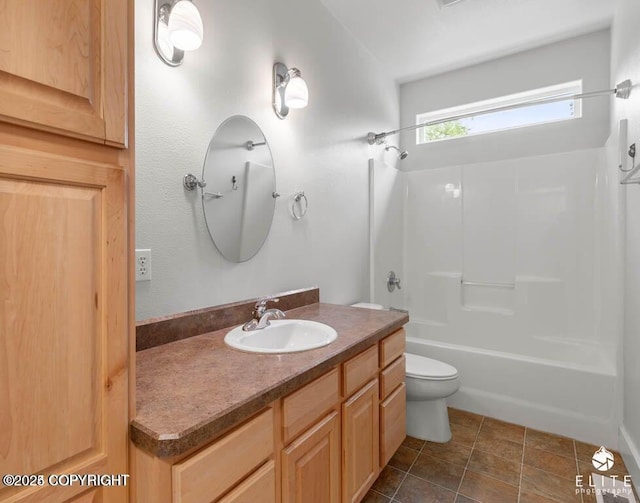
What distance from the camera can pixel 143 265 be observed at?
122 cm

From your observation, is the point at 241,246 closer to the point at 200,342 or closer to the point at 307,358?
the point at 200,342

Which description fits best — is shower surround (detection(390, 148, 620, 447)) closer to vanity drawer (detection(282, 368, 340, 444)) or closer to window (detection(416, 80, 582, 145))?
window (detection(416, 80, 582, 145))

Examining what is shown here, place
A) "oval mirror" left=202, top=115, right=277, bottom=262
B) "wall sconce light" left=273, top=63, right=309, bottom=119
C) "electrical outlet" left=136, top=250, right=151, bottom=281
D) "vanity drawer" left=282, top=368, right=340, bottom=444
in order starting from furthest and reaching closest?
"wall sconce light" left=273, top=63, right=309, bottom=119
"oval mirror" left=202, top=115, right=277, bottom=262
"electrical outlet" left=136, top=250, right=151, bottom=281
"vanity drawer" left=282, top=368, right=340, bottom=444

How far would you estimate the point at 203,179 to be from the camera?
56.6 inches

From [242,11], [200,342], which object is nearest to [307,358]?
[200,342]

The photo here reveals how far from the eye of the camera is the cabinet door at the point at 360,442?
4.29ft

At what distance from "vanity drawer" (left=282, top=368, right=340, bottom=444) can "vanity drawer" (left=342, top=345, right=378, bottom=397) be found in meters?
0.05

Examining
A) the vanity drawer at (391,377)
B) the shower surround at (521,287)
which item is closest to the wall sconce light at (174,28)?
the vanity drawer at (391,377)

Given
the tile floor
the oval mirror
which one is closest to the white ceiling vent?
the oval mirror

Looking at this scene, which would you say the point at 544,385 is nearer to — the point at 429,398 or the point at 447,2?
the point at 429,398

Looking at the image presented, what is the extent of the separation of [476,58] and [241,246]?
8.87 ft

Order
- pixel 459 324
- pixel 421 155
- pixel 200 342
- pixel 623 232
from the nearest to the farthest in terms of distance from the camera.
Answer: pixel 200 342 < pixel 623 232 < pixel 459 324 < pixel 421 155

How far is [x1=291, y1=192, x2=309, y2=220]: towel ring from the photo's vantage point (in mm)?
1949

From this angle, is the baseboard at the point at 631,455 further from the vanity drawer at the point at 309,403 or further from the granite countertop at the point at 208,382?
the vanity drawer at the point at 309,403
